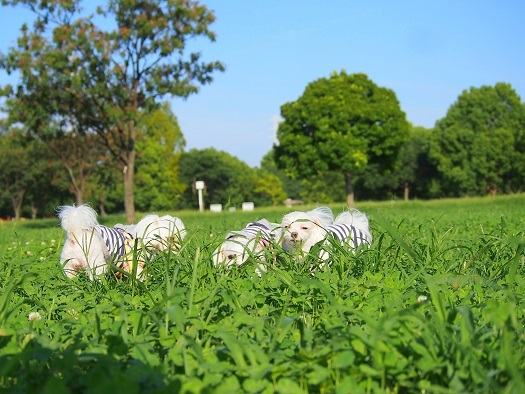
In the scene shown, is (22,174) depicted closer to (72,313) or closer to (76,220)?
(76,220)

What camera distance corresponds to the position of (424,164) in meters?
61.1

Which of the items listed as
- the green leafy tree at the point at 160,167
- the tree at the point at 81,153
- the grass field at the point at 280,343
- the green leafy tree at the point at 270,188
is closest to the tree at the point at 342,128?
the tree at the point at 81,153

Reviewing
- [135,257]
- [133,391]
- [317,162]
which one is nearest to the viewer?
[133,391]

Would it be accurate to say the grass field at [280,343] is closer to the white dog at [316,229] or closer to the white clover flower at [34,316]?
the white clover flower at [34,316]

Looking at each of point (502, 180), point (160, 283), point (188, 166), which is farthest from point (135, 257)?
point (188, 166)

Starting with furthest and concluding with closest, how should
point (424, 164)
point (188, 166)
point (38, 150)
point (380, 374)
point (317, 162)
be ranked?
point (188, 166)
point (424, 164)
point (38, 150)
point (317, 162)
point (380, 374)

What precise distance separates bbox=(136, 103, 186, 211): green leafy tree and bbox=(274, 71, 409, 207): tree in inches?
949

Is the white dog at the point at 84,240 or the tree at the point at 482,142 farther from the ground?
the tree at the point at 482,142

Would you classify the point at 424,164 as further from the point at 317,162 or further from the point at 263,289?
the point at 263,289

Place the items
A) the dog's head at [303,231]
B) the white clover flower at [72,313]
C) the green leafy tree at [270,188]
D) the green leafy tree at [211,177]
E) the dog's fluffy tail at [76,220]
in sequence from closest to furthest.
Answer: the white clover flower at [72,313], the dog's head at [303,231], the dog's fluffy tail at [76,220], the green leafy tree at [211,177], the green leafy tree at [270,188]

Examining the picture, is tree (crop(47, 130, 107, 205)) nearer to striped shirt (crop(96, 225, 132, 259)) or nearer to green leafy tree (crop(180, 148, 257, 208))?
green leafy tree (crop(180, 148, 257, 208))

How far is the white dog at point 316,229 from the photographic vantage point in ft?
18.3

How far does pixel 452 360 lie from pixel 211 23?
24418 mm

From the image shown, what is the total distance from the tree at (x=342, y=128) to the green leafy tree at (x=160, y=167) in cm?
2412
